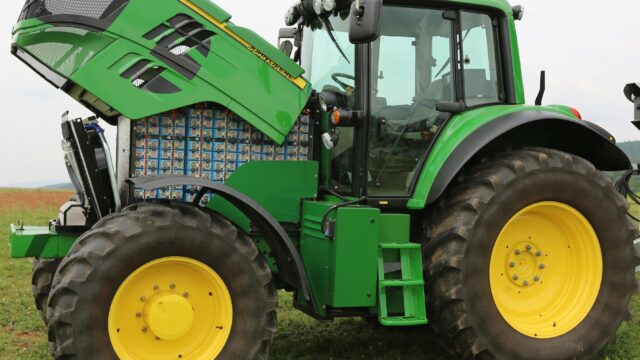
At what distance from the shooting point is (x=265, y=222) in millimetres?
4910

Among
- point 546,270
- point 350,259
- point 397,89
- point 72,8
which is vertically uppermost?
point 72,8

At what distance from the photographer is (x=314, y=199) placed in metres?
5.57

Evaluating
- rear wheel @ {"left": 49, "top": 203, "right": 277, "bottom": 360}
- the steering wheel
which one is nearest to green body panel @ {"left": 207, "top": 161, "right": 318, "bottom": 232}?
rear wheel @ {"left": 49, "top": 203, "right": 277, "bottom": 360}

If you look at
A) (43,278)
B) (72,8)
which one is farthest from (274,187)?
(43,278)

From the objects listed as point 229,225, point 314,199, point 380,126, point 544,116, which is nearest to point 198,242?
point 229,225

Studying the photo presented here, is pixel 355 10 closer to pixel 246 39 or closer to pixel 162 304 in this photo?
pixel 246 39

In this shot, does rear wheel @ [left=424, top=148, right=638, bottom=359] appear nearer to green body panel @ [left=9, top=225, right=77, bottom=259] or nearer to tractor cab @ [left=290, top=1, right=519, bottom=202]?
tractor cab @ [left=290, top=1, right=519, bottom=202]

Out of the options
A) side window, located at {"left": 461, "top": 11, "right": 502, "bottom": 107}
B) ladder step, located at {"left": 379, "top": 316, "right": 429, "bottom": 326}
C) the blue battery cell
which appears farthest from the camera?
side window, located at {"left": 461, "top": 11, "right": 502, "bottom": 107}

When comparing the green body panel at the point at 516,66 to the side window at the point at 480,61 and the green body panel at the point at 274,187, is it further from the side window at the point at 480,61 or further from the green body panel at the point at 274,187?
the green body panel at the point at 274,187

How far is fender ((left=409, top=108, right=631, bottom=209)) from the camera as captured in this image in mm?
5172

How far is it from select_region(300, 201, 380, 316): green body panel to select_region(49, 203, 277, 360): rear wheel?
49cm

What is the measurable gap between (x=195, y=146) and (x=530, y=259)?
270cm

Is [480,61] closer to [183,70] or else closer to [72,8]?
[183,70]

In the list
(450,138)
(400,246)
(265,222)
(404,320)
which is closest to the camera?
(265,222)
